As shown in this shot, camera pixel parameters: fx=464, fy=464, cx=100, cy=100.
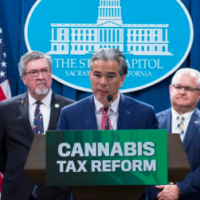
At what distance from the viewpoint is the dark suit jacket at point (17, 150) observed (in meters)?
2.94

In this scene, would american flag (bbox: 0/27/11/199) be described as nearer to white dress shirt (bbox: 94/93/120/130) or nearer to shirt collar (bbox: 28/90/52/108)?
shirt collar (bbox: 28/90/52/108)

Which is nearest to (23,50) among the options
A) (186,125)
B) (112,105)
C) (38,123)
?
(38,123)

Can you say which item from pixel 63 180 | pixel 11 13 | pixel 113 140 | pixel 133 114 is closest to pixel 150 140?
pixel 113 140

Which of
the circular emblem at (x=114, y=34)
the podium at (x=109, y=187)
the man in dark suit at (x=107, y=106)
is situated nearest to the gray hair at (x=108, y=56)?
the man in dark suit at (x=107, y=106)

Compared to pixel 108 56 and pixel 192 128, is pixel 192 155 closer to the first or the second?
pixel 192 128

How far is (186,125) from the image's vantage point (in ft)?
10.1

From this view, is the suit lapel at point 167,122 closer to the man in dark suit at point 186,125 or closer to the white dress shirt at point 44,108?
the man in dark suit at point 186,125

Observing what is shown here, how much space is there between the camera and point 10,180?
2.98 metres

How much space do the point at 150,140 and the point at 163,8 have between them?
9.24 ft

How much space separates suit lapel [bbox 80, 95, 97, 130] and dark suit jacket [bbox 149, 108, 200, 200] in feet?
3.15

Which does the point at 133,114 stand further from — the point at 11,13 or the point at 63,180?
the point at 11,13

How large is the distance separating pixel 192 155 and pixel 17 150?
43.4 inches

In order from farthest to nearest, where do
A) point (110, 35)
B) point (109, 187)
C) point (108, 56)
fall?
1. point (110, 35)
2. point (108, 56)
3. point (109, 187)

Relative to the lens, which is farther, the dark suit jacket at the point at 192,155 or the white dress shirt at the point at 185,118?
the white dress shirt at the point at 185,118
